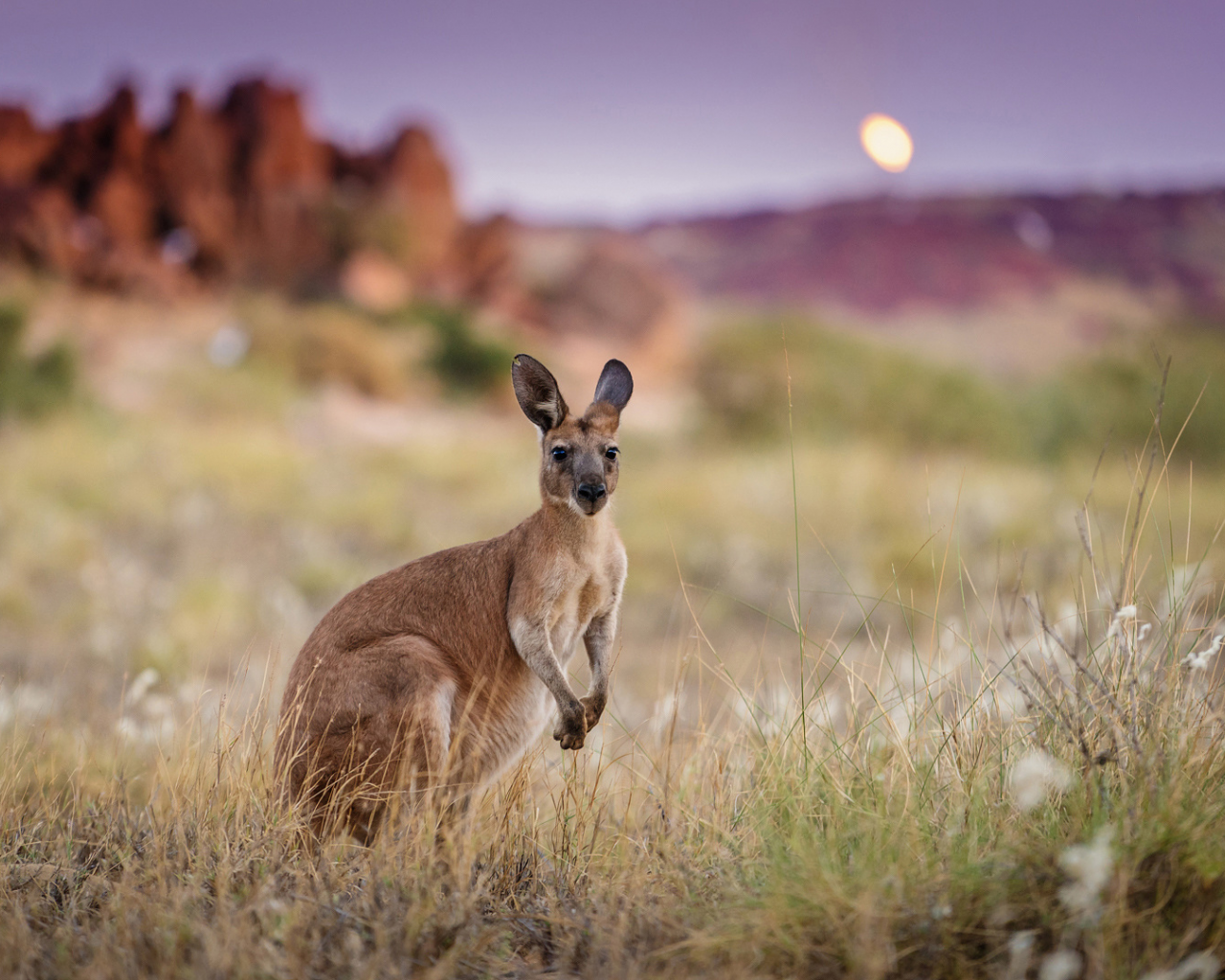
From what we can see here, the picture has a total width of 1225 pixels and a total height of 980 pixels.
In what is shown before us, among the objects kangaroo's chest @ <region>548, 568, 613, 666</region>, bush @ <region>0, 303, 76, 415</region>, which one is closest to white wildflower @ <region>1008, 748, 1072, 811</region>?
kangaroo's chest @ <region>548, 568, 613, 666</region>

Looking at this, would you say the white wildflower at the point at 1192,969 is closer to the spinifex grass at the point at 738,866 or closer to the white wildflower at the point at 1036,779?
the spinifex grass at the point at 738,866

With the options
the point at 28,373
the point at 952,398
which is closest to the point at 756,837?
the point at 952,398

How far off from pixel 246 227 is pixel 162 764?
43.9m

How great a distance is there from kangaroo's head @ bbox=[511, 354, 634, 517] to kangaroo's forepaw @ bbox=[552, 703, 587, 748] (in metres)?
0.66

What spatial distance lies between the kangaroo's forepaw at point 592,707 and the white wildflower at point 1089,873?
154cm

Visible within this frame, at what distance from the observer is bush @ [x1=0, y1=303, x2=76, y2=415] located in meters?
17.1

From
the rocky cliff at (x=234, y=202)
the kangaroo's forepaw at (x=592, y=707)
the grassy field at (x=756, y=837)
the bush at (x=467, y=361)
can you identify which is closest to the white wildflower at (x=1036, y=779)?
the grassy field at (x=756, y=837)

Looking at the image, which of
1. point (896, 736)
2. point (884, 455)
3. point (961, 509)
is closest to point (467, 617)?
point (896, 736)

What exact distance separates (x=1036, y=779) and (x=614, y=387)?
1.96 meters

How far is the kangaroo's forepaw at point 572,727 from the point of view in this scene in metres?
3.14

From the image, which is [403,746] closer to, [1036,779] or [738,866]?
[738,866]

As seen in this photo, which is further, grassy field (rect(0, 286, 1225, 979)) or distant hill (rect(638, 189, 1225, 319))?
distant hill (rect(638, 189, 1225, 319))

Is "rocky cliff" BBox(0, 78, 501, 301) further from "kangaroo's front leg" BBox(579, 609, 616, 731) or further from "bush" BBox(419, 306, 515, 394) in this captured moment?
"kangaroo's front leg" BBox(579, 609, 616, 731)

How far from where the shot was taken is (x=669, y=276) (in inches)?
1548
